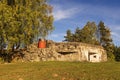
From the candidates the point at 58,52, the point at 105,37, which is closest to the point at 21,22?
the point at 58,52

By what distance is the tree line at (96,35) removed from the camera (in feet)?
202

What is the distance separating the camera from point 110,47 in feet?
209

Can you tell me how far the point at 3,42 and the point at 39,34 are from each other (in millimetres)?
4802

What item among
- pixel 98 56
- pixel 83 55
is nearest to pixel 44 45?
pixel 83 55

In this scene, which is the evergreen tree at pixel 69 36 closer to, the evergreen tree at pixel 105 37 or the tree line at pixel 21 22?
the evergreen tree at pixel 105 37

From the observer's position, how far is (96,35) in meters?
70.6

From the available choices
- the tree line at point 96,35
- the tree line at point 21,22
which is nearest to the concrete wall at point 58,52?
the tree line at point 21,22

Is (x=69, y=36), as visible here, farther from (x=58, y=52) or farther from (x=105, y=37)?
(x=58, y=52)

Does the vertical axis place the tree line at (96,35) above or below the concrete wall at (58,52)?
above

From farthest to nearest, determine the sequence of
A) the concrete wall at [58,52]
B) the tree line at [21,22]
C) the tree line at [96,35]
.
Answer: the tree line at [96,35] < the concrete wall at [58,52] < the tree line at [21,22]

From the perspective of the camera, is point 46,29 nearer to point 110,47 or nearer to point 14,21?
point 14,21

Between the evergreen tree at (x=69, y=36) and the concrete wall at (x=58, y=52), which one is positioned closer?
the concrete wall at (x=58, y=52)

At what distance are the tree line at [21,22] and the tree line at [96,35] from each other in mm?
26575

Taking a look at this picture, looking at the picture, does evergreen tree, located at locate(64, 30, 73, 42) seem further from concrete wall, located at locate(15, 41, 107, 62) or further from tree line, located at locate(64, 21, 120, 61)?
concrete wall, located at locate(15, 41, 107, 62)
